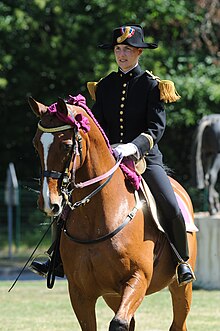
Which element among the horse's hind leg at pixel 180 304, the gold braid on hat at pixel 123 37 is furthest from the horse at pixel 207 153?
the gold braid on hat at pixel 123 37

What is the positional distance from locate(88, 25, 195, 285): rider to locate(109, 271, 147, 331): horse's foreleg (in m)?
0.68

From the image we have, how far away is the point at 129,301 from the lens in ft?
23.0

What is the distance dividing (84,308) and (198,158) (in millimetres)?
9393

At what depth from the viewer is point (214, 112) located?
22781 mm

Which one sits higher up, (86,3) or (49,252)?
(86,3)

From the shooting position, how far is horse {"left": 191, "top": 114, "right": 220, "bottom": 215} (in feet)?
53.8

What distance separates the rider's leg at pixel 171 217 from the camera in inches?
303

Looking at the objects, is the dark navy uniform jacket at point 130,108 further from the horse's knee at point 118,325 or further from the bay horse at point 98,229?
the horse's knee at point 118,325

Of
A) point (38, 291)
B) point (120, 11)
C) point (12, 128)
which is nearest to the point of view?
point (38, 291)

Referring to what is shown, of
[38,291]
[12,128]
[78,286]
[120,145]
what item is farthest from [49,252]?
[12,128]

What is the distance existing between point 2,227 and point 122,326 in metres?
16.8

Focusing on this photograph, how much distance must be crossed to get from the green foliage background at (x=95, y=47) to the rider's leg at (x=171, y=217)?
13.7m

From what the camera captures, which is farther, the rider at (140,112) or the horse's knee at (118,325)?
the rider at (140,112)

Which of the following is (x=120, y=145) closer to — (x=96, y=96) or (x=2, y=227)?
(x=96, y=96)
